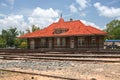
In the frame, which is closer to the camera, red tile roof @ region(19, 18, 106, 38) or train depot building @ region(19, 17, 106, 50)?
train depot building @ region(19, 17, 106, 50)

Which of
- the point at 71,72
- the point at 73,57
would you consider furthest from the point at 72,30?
the point at 71,72

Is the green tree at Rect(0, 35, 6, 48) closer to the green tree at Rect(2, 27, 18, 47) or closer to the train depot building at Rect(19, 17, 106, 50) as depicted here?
the green tree at Rect(2, 27, 18, 47)

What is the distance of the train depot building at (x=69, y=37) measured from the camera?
151 ft

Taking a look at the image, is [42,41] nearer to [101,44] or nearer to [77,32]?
[77,32]

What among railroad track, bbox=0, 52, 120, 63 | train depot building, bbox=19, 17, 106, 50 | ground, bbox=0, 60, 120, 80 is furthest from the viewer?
train depot building, bbox=19, 17, 106, 50

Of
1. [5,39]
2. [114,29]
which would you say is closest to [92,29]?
[5,39]

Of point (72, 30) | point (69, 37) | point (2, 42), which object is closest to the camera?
point (69, 37)

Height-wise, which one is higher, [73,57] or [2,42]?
[2,42]

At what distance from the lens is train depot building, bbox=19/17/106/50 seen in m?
45.9

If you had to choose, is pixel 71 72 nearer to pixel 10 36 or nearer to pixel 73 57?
pixel 73 57

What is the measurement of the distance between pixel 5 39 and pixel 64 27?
41719 millimetres

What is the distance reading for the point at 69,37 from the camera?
4769 centimetres

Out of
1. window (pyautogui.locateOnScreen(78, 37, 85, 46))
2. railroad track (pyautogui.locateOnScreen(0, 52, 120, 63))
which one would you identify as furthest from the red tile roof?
railroad track (pyautogui.locateOnScreen(0, 52, 120, 63))

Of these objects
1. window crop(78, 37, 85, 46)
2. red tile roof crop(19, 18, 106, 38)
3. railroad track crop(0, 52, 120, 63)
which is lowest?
railroad track crop(0, 52, 120, 63)
